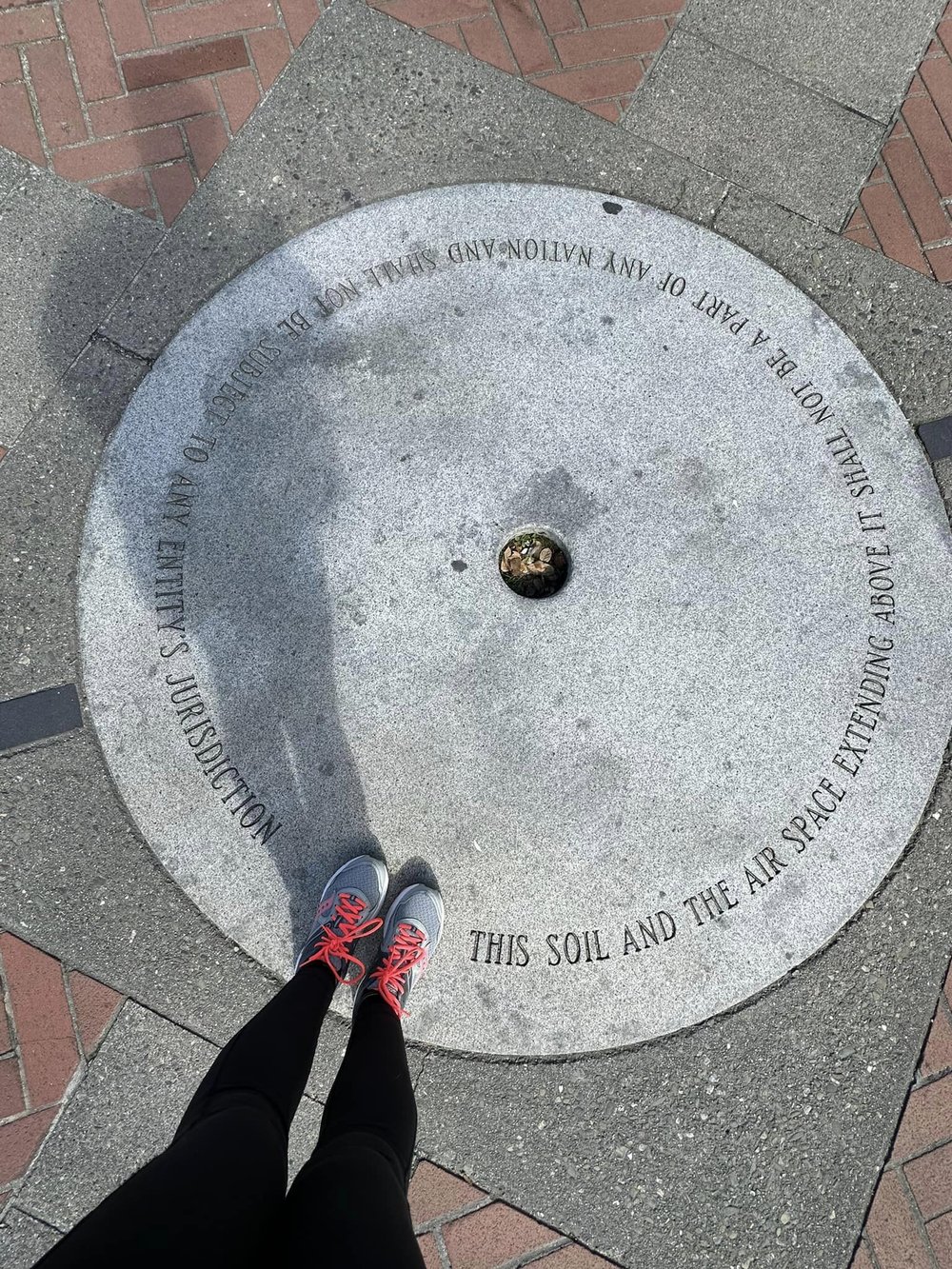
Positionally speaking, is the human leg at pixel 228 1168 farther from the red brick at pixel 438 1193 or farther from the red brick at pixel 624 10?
the red brick at pixel 624 10

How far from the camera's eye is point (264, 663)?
2.66 m

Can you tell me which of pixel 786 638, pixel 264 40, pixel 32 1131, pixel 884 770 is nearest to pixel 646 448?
pixel 786 638

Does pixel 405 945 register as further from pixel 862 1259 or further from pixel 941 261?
pixel 941 261

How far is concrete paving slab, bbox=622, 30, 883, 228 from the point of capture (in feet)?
10.3

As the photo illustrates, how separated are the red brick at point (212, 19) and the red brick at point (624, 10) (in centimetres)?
113

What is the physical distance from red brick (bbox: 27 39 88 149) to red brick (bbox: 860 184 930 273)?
8.90 ft

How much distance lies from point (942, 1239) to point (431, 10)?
4252 mm

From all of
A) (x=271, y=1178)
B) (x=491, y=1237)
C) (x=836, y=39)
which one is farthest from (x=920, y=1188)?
(x=836, y=39)

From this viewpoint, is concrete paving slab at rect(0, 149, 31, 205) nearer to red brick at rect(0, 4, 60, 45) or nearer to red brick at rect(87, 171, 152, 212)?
red brick at rect(87, 171, 152, 212)

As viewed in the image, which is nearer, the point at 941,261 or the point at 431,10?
the point at 941,261

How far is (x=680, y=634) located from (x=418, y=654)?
79cm

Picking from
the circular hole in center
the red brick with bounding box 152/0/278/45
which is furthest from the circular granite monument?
the red brick with bounding box 152/0/278/45

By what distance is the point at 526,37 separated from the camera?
3211 mm

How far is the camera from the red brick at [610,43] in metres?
3.20
